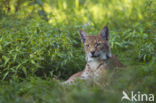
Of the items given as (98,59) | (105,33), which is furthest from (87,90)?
(105,33)

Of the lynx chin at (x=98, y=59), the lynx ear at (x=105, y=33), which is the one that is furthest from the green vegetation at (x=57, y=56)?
the lynx ear at (x=105, y=33)

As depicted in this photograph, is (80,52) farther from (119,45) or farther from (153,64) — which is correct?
(153,64)

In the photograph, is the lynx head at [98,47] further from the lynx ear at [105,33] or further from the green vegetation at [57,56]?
the green vegetation at [57,56]

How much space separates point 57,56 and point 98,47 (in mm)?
837

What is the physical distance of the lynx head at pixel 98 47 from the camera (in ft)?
17.0

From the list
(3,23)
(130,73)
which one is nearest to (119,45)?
(3,23)

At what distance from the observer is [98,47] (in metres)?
5.23

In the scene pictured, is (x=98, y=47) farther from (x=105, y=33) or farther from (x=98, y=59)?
(x=105, y=33)

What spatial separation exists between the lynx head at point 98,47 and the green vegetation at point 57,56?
1.42 feet

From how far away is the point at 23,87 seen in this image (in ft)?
13.7

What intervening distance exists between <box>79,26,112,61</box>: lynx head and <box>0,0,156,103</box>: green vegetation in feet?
1.42

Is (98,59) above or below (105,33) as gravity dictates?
below

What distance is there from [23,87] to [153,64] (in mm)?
1845

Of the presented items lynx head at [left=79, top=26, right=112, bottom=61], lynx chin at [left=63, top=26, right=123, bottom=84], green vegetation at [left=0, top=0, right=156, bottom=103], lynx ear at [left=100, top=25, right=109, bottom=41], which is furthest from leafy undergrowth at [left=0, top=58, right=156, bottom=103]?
lynx ear at [left=100, top=25, right=109, bottom=41]
